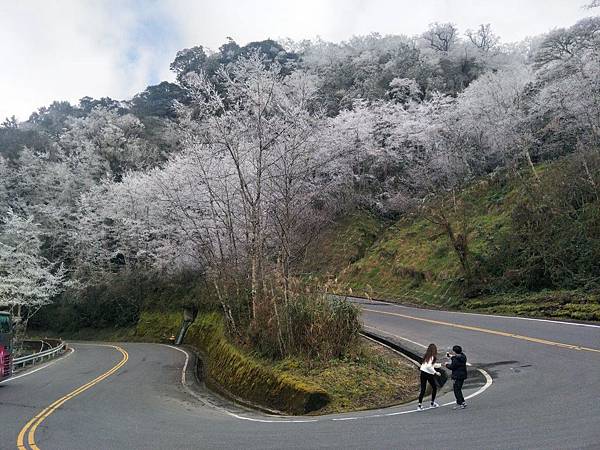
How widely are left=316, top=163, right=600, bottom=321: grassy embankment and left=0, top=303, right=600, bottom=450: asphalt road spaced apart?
2.69 m

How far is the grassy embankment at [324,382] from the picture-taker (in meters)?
11.0

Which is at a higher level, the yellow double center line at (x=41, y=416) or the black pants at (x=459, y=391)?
the black pants at (x=459, y=391)

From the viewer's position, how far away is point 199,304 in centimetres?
3400

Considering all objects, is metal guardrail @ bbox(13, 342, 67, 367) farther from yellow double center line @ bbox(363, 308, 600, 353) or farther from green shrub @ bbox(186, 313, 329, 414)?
yellow double center line @ bbox(363, 308, 600, 353)

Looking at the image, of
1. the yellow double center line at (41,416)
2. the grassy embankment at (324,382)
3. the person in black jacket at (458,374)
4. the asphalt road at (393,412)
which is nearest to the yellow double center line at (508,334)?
the asphalt road at (393,412)

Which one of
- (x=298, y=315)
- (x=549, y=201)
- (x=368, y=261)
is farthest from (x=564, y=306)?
(x=368, y=261)

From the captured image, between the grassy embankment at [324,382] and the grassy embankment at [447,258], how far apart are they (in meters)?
3.49

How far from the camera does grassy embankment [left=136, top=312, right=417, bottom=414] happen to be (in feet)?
36.2

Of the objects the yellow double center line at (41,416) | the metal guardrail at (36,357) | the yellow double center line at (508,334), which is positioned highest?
the yellow double center line at (508,334)

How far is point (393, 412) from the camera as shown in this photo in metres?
9.50

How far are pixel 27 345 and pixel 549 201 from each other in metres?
40.1

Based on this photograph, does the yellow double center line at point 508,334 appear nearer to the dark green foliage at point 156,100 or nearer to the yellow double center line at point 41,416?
the yellow double center line at point 41,416

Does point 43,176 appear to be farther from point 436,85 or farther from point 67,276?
point 436,85

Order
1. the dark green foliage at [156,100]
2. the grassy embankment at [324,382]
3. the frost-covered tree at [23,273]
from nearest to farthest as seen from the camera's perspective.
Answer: the grassy embankment at [324,382] < the frost-covered tree at [23,273] < the dark green foliage at [156,100]
